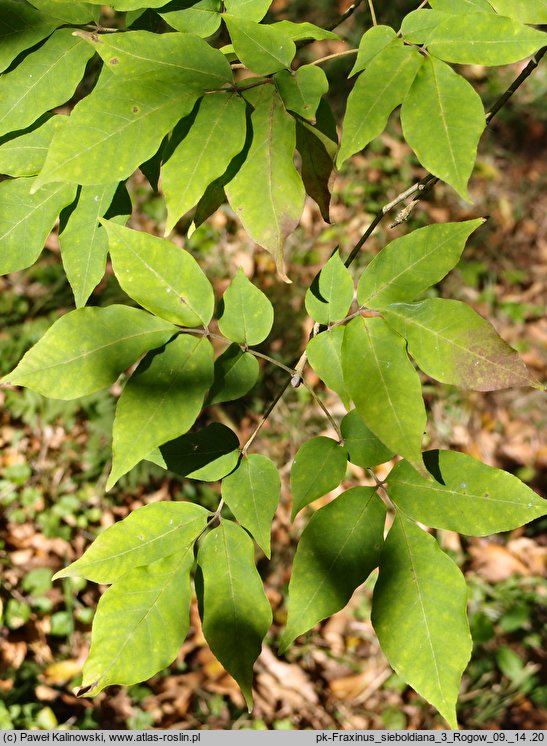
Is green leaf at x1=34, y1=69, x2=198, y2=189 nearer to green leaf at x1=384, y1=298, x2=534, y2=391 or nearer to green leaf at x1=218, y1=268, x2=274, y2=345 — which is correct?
green leaf at x1=218, y1=268, x2=274, y2=345

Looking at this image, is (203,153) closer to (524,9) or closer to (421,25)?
(421,25)

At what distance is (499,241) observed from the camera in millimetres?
4199

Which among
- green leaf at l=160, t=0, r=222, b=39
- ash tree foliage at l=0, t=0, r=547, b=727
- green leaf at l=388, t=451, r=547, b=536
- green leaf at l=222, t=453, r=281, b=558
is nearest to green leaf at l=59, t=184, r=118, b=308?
ash tree foliage at l=0, t=0, r=547, b=727

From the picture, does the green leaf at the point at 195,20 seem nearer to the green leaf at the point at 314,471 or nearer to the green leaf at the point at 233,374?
the green leaf at the point at 233,374

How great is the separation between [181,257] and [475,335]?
1.39 feet

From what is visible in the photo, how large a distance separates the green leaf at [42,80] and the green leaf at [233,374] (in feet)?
1.45

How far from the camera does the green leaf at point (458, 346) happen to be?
0.93 m

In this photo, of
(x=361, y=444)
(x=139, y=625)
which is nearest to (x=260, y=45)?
(x=361, y=444)

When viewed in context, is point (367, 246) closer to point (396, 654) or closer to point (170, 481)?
point (170, 481)

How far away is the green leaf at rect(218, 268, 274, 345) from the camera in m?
1.12

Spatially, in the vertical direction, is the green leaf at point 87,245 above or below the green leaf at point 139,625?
above

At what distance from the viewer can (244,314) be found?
1.13 metres

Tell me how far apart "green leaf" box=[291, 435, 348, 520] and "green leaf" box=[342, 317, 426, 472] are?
14 centimetres

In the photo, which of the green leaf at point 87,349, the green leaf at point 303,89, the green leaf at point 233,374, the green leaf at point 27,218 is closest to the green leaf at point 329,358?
the green leaf at point 233,374
